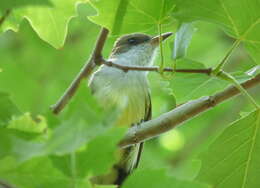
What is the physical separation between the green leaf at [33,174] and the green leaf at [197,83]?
1252 millimetres

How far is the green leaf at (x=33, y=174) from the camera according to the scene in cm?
231

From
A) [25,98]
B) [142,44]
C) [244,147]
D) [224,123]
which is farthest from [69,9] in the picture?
[224,123]

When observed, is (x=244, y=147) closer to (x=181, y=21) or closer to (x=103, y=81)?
(x=181, y=21)

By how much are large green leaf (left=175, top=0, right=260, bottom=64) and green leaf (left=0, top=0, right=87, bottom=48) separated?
2.09 ft

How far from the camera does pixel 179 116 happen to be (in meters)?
3.70

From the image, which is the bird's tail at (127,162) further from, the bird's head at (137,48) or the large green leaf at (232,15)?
the large green leaf at (232,15)

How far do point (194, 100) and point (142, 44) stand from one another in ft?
8.47

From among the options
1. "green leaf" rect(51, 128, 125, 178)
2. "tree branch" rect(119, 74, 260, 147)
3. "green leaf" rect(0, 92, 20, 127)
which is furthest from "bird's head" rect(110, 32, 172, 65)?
"green leaf" rect(51, 128, 125, 178)

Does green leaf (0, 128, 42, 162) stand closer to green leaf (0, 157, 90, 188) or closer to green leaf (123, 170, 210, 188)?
green leaf (0, 157, 90, 188)

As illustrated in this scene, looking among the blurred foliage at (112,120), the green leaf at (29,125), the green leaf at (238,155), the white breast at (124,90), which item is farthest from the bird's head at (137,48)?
the green leaf at (29,125)

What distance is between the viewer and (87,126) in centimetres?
209

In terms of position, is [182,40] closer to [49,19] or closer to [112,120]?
[49,19]

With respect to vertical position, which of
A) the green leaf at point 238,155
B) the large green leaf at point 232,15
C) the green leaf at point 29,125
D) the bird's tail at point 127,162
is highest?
the large green leaf at point 232,15

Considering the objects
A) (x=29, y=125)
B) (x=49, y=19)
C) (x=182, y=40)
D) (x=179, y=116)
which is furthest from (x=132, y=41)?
(x=29, y=125)
